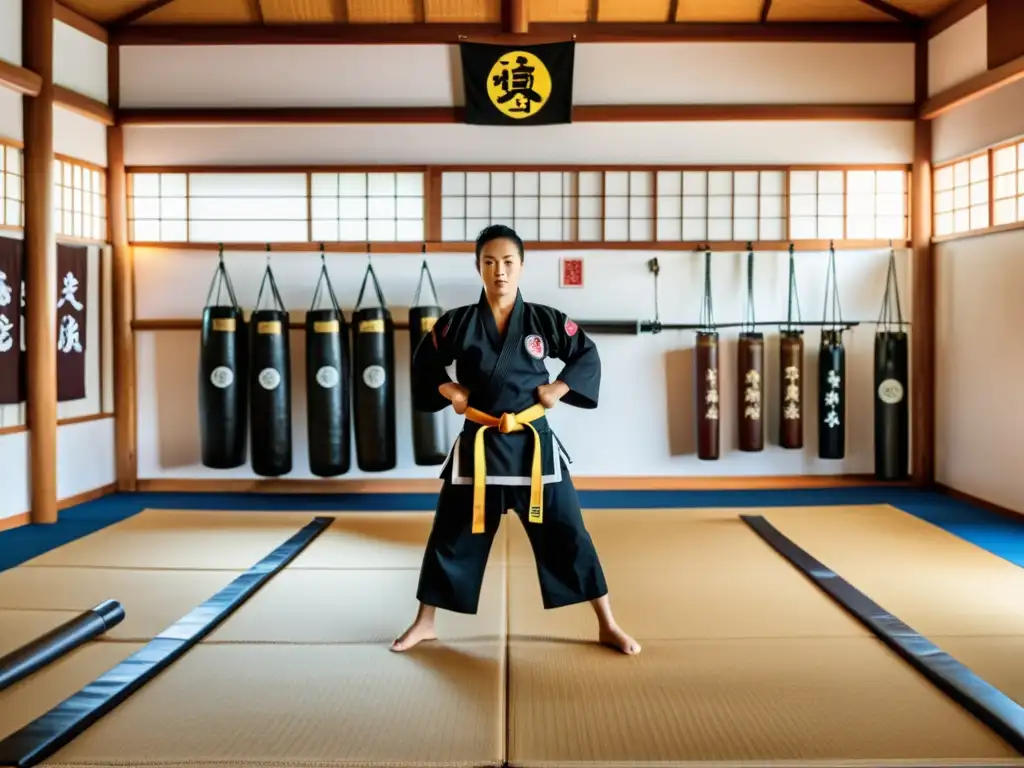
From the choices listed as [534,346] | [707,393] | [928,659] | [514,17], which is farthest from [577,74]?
[928,659]

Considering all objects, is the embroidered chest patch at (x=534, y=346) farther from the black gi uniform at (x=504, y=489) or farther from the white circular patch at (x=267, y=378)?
the white circular patch at (x=267, y=378)

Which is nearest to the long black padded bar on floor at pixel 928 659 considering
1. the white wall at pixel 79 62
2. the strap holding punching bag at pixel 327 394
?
the strap holding punching bag at pixel 327 394

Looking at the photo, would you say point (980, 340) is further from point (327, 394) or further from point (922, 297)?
point (327, 394)

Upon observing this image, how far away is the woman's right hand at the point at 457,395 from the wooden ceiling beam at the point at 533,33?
4103 millimetres

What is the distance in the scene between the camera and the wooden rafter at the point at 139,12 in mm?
6035

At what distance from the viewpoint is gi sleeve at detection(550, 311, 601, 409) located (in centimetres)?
287

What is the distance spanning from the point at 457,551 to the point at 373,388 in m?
3.09

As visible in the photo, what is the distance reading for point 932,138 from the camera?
20.2ft

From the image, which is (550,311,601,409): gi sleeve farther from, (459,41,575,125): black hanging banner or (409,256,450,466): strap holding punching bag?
(459,41,575,125): black hanging banner

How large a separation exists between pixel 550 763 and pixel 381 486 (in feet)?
14.4

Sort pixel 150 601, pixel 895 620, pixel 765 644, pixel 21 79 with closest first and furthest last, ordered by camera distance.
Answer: pixel 765 644 < pixel 895 620 < pixel 150 601 < pixel 21 79

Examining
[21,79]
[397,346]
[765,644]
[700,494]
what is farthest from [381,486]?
[765,644]

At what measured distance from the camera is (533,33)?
6.11 m

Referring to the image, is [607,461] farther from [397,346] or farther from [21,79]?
[21,79]
